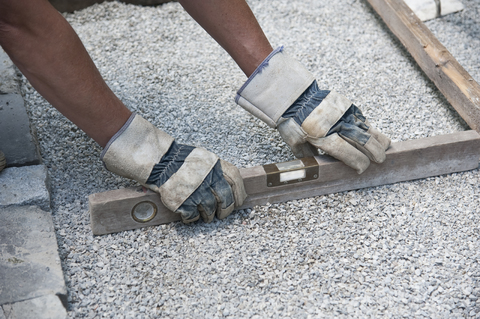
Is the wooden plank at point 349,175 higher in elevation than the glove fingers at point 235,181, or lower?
lower

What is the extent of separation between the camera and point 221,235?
194cm

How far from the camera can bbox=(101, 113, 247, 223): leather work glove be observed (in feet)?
6.04

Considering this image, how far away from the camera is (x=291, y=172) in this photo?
78.4 inches

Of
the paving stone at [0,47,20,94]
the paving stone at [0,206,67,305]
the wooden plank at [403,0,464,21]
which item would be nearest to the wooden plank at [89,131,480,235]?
the paving stone at [0,206,67,305]

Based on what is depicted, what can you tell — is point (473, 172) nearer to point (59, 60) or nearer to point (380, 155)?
point (380, 155)

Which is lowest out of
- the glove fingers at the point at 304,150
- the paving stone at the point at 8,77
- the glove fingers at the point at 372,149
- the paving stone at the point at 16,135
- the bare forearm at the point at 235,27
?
the glove fingers at the point at 304,150

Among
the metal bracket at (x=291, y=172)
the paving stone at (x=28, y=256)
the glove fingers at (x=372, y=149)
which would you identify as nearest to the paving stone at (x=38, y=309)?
the paving stone at (x=28, y=256)

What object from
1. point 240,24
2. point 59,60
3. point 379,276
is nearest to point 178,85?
point 240,24

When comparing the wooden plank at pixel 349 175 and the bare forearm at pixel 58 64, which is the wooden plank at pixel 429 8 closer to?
the wooden plank at pixel 349 175

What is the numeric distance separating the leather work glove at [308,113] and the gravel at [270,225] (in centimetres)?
23

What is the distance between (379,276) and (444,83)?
120 cm

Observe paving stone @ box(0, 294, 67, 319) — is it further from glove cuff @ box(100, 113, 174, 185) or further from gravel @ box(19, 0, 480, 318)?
glove cuff @ box(100, 113, 174, 185)

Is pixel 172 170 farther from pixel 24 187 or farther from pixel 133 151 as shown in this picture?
pixel 24 187

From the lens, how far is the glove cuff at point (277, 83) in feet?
6.62
